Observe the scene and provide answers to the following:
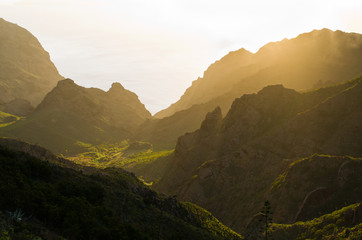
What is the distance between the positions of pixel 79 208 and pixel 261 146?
210ft

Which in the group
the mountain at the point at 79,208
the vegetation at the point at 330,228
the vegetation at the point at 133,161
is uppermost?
the mountain at the point at 79,208

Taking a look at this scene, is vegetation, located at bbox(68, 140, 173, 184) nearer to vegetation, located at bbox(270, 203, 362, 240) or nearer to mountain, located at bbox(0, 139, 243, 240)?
vegetation, located at bbox(270, 203, 362, 240)

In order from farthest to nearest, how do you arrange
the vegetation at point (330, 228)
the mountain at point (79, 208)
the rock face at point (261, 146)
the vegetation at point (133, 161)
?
1. the vegetation at point (133, 161)
2. the rock face at point (261, 146)
3. the vegetation at point (330, 228)
4. the mountain at point (79, 208)

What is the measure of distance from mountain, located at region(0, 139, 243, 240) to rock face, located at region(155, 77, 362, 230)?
21.8 meters

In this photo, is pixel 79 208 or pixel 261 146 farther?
pixel 261 146

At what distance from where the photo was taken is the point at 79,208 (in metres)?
32.1

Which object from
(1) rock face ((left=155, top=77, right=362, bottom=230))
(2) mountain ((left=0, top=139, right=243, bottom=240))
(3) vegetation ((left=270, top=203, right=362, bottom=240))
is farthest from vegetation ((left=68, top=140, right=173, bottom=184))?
(2) mountain ((left=0, top=139, right=243, bottom=240))

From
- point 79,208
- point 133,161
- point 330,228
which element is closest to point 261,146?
point 330,228

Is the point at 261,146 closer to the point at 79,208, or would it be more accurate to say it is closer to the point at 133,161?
the point at 79,208

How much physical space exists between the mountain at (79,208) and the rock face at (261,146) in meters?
21.8

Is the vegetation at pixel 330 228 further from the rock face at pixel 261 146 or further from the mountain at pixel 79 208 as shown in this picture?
the mountain at pixel 79 208

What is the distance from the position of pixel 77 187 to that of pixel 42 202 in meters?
8.61

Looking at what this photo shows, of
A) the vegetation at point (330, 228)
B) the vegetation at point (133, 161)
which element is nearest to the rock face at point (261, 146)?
the vegetation at point (330, 228)

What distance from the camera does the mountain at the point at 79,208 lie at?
90.0 ft
